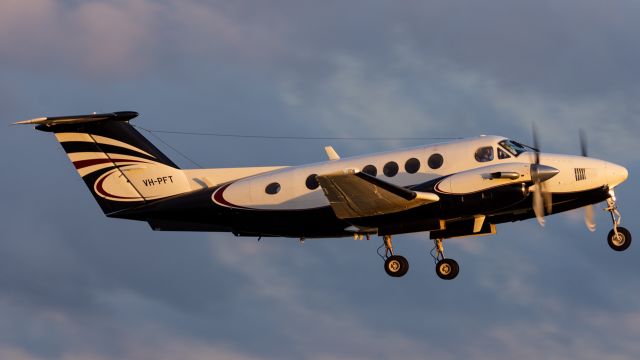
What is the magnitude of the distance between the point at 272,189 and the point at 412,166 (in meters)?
3.88

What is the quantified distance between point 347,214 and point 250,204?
2932 mm

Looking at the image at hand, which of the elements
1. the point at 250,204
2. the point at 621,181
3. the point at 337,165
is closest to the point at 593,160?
the point at 621,181

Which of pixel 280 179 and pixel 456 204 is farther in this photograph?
pixel 280 179

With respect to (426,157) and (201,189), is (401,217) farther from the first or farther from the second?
(201,189)

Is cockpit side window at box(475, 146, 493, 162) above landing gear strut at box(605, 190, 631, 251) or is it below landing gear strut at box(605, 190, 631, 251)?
above

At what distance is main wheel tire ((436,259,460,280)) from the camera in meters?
28.7

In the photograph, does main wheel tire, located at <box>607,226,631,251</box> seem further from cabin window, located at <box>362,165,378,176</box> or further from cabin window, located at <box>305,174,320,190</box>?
cabin window, located at <box>305,174,320,190</box>

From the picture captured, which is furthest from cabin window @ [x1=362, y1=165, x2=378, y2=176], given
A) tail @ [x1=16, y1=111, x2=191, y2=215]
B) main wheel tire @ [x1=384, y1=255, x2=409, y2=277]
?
tail @ [x1=16, y1=111, x2=191, y2=215]

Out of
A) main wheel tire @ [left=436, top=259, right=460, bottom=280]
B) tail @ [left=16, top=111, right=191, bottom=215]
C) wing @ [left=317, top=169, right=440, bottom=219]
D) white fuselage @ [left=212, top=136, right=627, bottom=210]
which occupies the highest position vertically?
tail @ [left=16, top=111, right=191, bottom=215]

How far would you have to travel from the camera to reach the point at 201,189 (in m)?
30.1

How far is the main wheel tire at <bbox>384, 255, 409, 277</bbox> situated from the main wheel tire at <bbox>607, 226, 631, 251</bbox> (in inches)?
208

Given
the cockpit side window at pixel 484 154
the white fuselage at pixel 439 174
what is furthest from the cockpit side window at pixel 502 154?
the cockpit side window at pixel 484 154

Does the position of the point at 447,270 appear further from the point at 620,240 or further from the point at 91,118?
the point at 91,118

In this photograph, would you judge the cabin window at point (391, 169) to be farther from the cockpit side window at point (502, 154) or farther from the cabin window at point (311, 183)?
the cockpit side window at point (502, 154)
